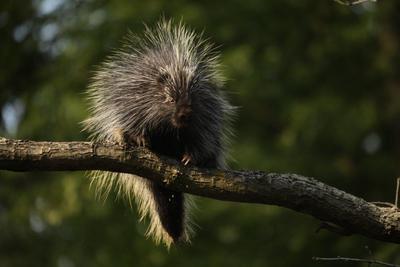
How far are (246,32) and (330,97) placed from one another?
1433mm

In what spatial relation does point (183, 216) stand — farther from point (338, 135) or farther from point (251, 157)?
point (338, 135)

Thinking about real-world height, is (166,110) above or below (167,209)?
above

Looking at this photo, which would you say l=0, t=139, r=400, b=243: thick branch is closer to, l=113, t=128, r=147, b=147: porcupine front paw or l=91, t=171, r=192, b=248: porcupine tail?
l=113, t=128, r=147, b=147: porcupine front paw

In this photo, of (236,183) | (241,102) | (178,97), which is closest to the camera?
(236,183)

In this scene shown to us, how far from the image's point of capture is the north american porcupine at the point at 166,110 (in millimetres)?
5344

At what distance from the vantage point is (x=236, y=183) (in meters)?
4.62

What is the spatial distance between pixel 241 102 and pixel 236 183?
7514 mm

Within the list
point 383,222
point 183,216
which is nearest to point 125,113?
point 183,216

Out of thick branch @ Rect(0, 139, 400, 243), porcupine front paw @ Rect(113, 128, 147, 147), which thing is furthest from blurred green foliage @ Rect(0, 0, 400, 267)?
thick branch @ Rect(0, 139, 400, 243)

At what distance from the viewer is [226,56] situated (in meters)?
10.4

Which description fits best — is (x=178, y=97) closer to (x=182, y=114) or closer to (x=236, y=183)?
(x=182, y=114)

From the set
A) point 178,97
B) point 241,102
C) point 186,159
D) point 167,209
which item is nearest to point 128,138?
point 178,97

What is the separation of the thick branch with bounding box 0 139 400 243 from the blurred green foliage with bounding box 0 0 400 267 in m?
5.22

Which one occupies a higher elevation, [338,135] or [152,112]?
[338,135]
